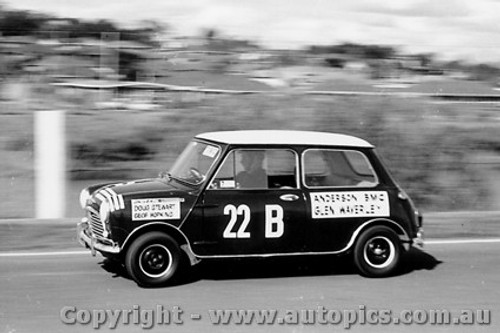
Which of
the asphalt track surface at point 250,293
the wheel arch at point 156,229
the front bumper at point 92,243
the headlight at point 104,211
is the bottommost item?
the asphalt track surface at point 250,293

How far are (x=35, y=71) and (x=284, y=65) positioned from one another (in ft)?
16.3

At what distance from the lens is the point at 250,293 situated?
796cm

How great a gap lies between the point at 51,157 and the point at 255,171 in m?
3.58

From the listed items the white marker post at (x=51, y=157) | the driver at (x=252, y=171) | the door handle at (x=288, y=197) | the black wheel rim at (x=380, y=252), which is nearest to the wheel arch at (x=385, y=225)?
the black wheel rim at (x=380, y=252)

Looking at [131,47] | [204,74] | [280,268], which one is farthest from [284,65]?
[280,268]

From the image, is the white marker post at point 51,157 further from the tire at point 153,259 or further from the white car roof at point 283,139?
the tire at point 153,259

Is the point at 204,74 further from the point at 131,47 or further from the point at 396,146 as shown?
the point at 396,146

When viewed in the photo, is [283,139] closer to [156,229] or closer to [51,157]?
[156,229]

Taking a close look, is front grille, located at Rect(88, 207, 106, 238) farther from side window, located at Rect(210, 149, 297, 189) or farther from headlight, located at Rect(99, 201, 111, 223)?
side window, located at Rect(210, 149, 297, 189)

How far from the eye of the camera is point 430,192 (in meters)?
13.3

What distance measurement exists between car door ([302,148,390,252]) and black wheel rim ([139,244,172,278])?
1326mm

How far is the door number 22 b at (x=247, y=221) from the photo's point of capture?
813 centimetres

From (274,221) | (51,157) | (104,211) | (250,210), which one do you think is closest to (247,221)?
(250,210)

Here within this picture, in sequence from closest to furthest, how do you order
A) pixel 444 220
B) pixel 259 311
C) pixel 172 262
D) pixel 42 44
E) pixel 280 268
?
pixel 259 311 → pixel 172 262 → pixel 280 268 → pixel 444 220 → pixel 42 44
